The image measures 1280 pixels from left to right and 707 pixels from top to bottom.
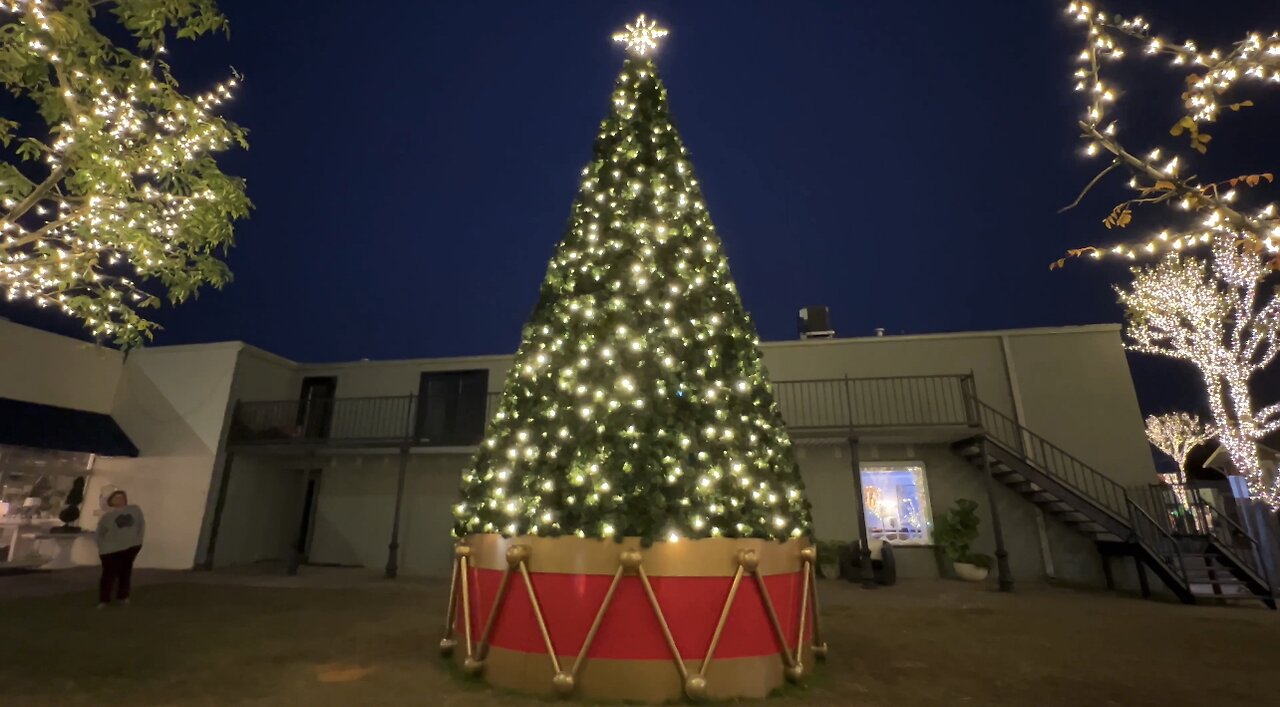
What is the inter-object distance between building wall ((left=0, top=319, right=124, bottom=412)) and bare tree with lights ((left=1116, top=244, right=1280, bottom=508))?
23.2 metres

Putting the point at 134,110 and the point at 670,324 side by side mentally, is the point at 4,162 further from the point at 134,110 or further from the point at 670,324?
the point at 670,324

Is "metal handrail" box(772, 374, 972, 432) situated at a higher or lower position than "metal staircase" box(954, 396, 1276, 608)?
higher

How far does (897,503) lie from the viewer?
1216 cm

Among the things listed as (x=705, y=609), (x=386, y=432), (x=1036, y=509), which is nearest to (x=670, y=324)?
(x=705, y=609)

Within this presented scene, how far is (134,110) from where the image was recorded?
18.1ft

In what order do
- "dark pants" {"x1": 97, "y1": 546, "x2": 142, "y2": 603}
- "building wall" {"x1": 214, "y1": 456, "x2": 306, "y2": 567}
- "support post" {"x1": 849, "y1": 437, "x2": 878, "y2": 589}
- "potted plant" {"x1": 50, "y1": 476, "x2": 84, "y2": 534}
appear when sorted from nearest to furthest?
"dark pants" {"x1": 97, "y1": 546, "x2": 142, "y2": 603}
"support post" {"x1": 849, "y1": 437, "x2": 878, "y2": 589}
"potted plant" {"x1": 50, "y1": 476, "x2": 84, "y2": 534}
"building wall" {"x1": 214, "y1": 456, "x2": 306, "y2": 567}

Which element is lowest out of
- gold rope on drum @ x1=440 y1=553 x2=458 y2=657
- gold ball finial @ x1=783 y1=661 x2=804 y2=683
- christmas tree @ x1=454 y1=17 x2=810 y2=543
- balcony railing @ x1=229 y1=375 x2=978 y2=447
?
gold ball finial @ x1=783 y1=661 x2=804 y2=683

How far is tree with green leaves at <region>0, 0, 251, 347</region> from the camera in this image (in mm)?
4914

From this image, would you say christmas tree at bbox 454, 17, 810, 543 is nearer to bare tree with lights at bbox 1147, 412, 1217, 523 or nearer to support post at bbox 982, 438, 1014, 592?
support post at bbox 982, 438, 1014, 592

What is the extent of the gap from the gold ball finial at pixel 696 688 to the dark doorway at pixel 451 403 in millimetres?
11495

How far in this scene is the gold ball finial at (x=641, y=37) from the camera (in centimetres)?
538

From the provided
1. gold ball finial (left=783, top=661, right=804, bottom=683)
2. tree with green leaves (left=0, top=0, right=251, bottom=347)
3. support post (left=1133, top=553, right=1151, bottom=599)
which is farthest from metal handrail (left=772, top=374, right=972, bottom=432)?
tree with green leaves (left=0, top=0, right=251, bottom=347)

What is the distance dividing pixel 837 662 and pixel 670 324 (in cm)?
308

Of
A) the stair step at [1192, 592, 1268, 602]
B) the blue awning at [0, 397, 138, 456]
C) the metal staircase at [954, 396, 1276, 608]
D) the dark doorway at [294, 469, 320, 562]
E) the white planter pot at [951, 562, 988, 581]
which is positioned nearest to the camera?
the stair step at [1192, 592, 1268, 602]
